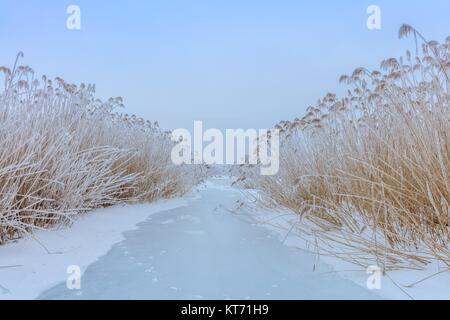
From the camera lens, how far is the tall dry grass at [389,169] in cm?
144

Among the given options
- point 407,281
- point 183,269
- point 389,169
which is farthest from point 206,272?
point 389,169

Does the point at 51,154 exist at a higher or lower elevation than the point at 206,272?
higher

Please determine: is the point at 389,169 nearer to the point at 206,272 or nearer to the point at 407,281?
the point at 407,281

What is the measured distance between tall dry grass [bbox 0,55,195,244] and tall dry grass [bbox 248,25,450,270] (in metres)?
1.41

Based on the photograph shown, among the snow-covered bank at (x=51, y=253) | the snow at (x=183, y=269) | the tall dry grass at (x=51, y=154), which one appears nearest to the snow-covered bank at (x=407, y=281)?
the snow at (x=183, y=269)

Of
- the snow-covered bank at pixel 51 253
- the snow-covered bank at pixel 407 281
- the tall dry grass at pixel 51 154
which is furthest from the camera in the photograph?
the tall dry grass at pixel 51 154

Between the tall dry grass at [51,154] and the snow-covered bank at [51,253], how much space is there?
0.35 feet

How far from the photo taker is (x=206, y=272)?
1.39 meters

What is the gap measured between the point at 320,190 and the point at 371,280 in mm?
1430

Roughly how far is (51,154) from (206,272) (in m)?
1.39

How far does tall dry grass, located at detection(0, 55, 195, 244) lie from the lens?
5.90 feet

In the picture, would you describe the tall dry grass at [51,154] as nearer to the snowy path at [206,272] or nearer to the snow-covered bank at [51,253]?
the snow-covered bank at [51,253]

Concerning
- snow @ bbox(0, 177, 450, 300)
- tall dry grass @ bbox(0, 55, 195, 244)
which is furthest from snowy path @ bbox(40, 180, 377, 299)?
tall dry grass @ bbox(0, 55, 195, 244)

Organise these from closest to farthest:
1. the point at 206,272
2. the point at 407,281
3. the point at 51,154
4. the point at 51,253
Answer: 1. the point at 407,281
2. the point at 206,272
3. the point at 51,253
4. the point at 51,154
